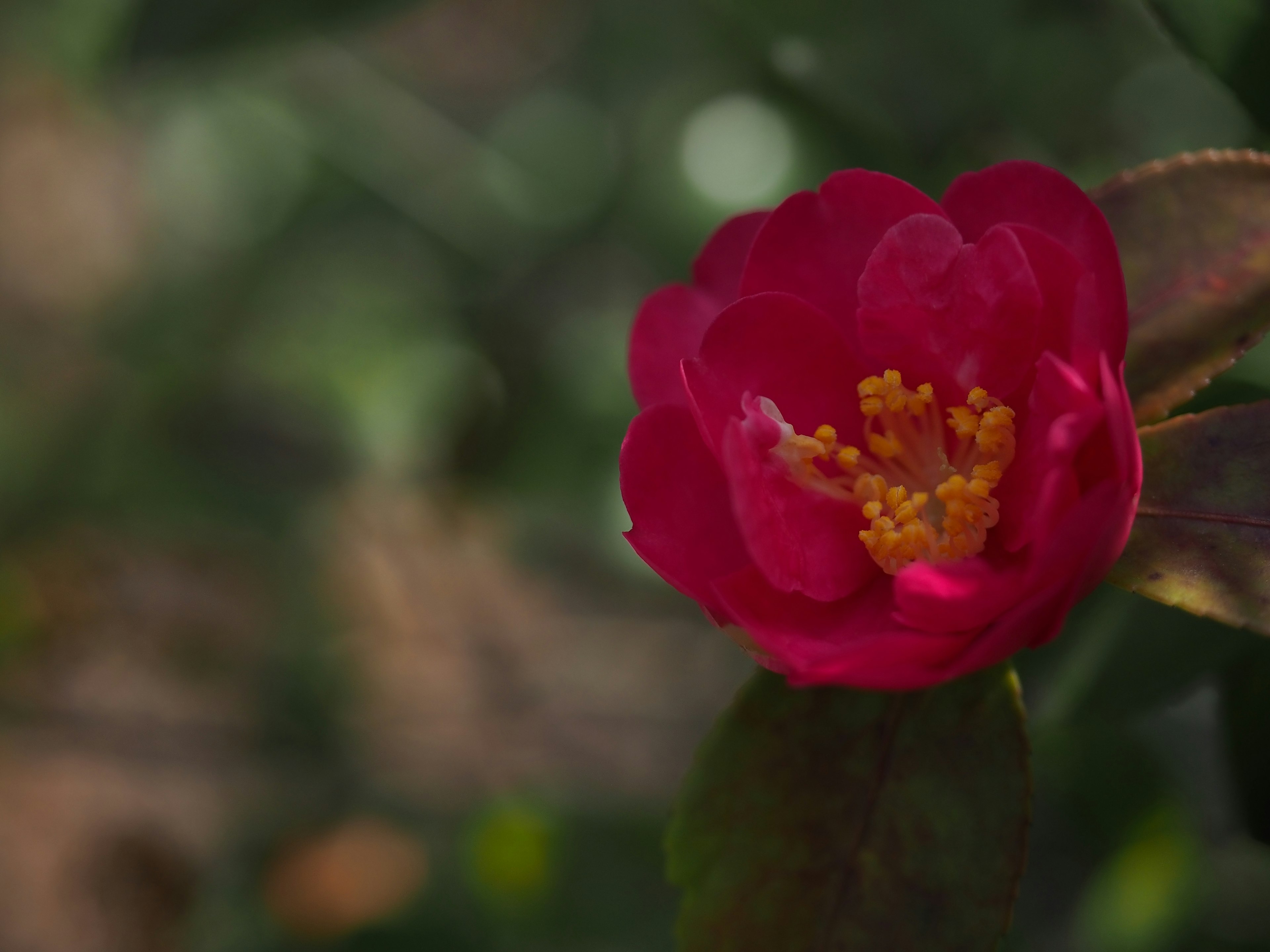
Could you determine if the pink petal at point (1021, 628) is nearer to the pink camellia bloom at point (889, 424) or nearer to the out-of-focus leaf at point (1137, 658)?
the pink camellia bloom at point (889, 424)

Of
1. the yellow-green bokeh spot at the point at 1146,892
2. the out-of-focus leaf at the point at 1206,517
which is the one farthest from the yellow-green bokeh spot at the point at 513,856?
the out-of-focus leaf at the point at 1206,517

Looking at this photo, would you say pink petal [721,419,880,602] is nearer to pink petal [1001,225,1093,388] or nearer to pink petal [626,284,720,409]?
pink petal [626,284,720,409]

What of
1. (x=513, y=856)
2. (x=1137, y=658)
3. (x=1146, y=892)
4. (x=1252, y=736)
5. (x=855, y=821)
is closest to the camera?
(x=855, y=821)

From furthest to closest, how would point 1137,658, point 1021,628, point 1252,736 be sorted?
point 1137,658 → point 1252,736 → point 1021,628

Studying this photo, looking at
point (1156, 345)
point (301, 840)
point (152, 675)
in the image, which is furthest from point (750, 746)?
point (152, 675)

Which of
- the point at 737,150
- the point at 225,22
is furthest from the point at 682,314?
the point at 737,150

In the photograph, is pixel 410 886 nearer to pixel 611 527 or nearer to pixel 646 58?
pixel 611 527

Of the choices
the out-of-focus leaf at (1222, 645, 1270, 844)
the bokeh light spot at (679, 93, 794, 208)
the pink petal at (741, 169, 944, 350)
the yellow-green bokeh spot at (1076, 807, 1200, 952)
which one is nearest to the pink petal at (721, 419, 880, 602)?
the pink petal at (741, 169, 944, 350)

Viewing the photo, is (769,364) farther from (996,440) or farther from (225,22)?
(225,22)
